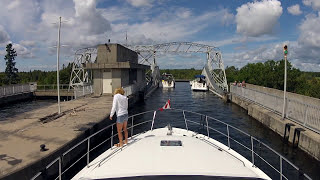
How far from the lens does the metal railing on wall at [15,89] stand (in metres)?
23.2

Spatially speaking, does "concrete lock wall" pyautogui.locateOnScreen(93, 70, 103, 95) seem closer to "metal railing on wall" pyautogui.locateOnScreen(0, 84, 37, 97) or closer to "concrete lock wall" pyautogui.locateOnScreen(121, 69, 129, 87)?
"concrete lock wall" pyautogui.locateOnScreen(121, 69, 129, 87)

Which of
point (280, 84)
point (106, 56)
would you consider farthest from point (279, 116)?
point (280, 84)

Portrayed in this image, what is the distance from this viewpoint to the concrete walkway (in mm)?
6266

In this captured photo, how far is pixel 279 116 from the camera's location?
1400cm

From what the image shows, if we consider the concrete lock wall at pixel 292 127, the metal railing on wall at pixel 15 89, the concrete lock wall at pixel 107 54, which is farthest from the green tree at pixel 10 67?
the concrete lock wall at pixel 292 127

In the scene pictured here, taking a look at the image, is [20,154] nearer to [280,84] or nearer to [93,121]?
[93,121]

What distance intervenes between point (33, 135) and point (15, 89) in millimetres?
20395

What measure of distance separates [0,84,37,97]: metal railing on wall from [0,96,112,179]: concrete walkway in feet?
46.2

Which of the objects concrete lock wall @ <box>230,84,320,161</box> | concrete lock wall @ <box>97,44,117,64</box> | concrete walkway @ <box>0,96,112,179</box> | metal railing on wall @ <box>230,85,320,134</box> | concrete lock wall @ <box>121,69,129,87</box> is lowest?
concrete lock wall @ <box>230,84,320,161</box>

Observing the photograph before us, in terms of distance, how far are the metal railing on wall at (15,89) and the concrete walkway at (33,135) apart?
14.1 meters

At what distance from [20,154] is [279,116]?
13118 millimetres

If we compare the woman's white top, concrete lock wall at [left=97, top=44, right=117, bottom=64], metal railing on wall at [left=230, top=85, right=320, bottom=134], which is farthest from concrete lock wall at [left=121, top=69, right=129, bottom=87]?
the woman's white top

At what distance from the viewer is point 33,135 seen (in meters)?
8.74

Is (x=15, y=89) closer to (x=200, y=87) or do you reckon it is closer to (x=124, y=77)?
(x=124, y=77)
